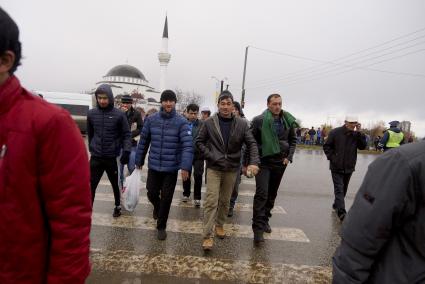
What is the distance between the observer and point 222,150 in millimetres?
4602

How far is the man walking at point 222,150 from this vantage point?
450 centimetres

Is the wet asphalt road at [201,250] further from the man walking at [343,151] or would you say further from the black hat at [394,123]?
Answer: the black hat at [394,123]

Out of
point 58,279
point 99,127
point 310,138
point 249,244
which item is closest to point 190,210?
point 249,244

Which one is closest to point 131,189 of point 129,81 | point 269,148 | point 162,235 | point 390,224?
point 162,235

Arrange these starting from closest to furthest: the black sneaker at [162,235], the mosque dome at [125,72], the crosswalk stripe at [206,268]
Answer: the crosswalk stripe at [206,268] < the black sneaker at [162,235] < the mosque dome at [125,72]

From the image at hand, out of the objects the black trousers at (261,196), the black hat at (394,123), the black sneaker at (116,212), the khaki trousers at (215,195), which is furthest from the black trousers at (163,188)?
the black hat at (394,123)

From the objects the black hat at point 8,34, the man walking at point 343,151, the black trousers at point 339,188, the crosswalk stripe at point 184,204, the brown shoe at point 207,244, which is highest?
the black hat at point 8,34

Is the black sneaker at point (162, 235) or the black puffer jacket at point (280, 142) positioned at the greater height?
the black puffer jacket at point (280, 142)

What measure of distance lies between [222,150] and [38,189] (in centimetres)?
319

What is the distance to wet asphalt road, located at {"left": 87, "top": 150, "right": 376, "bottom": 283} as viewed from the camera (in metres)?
3.71

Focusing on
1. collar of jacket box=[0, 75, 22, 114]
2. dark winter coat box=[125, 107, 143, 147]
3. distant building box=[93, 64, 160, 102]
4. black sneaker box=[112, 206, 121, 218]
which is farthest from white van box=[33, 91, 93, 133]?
distant building box=[93, 64, 160, 102]

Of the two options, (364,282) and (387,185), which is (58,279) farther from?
(387,185)

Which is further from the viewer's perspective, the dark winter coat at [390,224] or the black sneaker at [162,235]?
the black sneaker at [162,235]

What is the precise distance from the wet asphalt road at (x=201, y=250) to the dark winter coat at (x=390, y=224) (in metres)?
2.28
